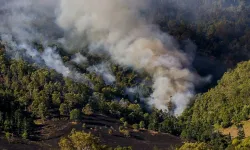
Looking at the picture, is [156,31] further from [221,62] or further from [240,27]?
[240,27]

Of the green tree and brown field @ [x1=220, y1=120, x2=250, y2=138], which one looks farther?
brown field @ [x1=220, y1=120, x2=250, y2=138]

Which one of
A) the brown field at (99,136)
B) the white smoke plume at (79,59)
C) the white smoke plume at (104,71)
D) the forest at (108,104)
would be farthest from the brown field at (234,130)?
the white smoke plume at (79,59)

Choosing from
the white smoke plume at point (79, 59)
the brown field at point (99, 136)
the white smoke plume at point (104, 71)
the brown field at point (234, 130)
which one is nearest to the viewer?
the brown field at point (99, 136)

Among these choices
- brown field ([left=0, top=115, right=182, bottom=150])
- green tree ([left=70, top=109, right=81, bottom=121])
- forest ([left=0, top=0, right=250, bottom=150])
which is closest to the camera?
brown field ([left=0, top=115, right=182, bottom=150])

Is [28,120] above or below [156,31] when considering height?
below

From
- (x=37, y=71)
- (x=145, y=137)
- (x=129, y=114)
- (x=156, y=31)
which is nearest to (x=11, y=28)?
(x=37, y=71)

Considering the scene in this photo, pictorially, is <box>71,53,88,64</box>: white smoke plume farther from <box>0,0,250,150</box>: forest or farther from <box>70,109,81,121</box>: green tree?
<box>70,109,81,121</box>: green tree

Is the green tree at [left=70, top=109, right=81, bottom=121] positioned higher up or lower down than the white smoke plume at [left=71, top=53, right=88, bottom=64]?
lower down

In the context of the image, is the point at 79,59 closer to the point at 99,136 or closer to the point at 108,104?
the point at 108,104

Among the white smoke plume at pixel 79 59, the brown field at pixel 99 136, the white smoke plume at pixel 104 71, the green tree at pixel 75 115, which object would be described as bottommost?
the brown field at pixel 99 136

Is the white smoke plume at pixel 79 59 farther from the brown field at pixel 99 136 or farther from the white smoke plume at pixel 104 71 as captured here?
the brown field at pixel 99 136

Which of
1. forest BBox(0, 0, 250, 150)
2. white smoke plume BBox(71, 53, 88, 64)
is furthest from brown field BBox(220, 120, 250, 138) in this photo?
white smoke plume BBox(71, 53, 88, 64)
